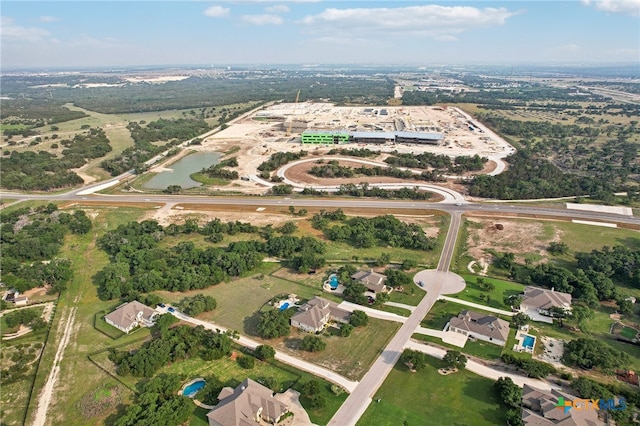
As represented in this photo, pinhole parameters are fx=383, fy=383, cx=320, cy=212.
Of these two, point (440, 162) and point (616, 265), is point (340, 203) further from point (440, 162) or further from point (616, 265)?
point (616, 265)

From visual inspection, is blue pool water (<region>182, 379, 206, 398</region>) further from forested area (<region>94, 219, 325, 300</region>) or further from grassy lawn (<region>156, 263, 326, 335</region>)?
forested area (<region>94, 219, 325, 300</region>)

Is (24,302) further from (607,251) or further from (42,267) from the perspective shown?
(607,251)

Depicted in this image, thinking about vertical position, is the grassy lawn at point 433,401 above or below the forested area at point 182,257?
below

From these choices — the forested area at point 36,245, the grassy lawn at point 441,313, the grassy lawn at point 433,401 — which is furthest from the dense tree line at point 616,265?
the forested area at point 36,245

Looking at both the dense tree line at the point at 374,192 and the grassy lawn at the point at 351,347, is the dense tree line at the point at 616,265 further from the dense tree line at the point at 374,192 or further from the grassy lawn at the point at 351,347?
the dense tree line at the point at 374,192

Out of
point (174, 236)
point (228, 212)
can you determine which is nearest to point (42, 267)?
point (174, 236)

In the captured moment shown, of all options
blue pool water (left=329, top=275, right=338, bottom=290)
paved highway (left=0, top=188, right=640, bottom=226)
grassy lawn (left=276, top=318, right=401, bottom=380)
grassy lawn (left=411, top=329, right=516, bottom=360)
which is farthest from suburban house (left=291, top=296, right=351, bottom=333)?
paved highway (left=0, top=188, right=640, bottom=226)
